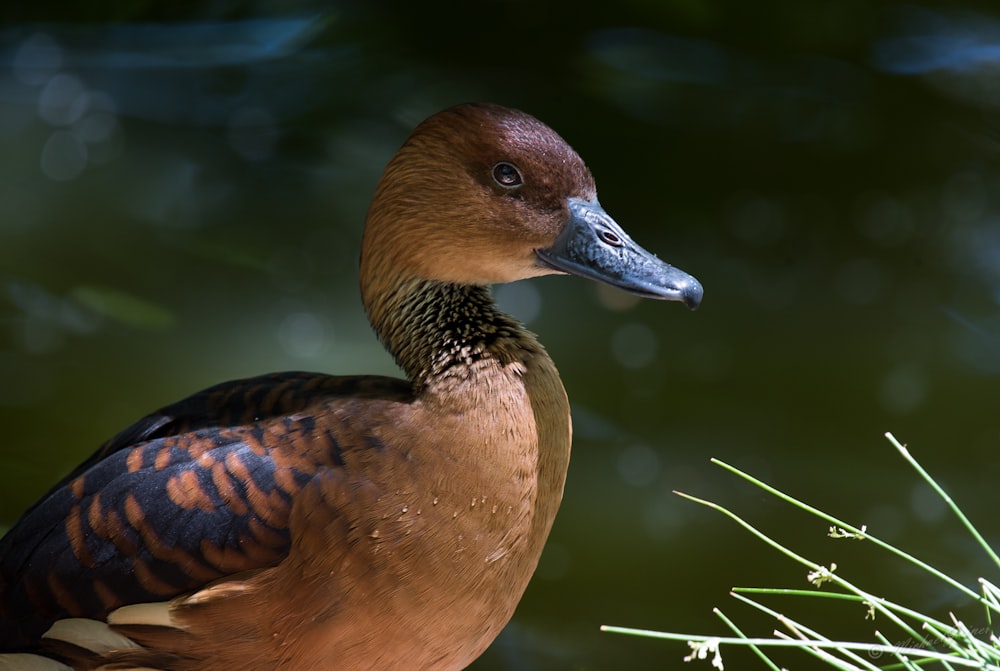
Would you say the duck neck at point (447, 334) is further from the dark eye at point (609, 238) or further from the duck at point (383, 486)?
the dark eye at point (609, 238)

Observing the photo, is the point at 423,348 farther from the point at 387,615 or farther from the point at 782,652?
the point at 782,652

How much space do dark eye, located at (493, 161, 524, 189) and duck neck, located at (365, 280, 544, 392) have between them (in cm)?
16

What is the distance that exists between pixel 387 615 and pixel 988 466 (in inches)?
63.3

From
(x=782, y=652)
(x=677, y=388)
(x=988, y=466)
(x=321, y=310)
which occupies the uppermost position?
(x=321, y=310)

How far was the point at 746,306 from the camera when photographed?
2.60 metres

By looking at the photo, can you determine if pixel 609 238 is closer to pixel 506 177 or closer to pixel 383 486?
pixel 506 177

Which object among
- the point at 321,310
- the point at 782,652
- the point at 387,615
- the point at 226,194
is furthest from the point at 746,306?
the point at 387,615

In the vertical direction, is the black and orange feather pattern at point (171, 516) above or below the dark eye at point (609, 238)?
below

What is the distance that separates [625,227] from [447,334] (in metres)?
1.16

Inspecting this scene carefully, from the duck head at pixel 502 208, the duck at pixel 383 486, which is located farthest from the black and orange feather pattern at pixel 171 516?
the duck head at pixel 502 208

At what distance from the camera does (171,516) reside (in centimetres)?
136

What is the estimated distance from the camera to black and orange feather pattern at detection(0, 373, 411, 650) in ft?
4.41

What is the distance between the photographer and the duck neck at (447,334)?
1.45 meters

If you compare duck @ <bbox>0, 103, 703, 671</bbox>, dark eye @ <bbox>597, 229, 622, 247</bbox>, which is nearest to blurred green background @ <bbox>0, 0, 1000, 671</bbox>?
duck @ <bbox>0, 103, 703, 671</bbox>
